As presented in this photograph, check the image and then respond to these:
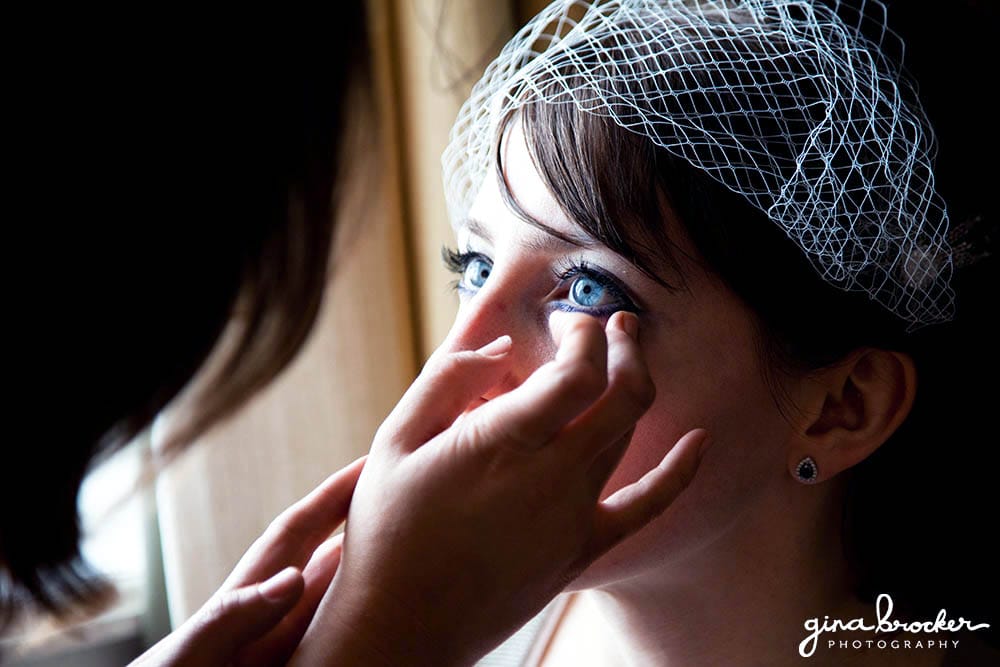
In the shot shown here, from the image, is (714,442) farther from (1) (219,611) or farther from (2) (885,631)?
(1) (219,611)

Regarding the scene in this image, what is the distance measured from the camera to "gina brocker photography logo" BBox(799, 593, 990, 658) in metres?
1.00

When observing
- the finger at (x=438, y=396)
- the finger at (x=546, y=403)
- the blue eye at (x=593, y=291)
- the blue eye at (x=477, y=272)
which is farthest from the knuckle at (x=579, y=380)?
the blue eye at (x=477, y=272)

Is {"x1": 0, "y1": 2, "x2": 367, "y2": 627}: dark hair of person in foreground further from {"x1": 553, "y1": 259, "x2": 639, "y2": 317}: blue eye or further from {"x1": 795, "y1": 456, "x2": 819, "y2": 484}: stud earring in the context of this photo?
{"x1": 795, "y1": 456, "x2": 819, "y2": 484}: stud earring

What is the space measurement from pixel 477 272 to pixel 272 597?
1.41 feet

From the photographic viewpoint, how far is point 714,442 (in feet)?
3.00

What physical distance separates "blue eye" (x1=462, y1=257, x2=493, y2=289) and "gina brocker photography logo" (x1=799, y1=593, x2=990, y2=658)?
0.50 meters

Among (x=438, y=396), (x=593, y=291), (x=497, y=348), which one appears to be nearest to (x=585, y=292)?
(x=593, y=291)

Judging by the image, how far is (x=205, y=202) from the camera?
0.48m

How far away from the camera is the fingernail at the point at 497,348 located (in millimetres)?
846

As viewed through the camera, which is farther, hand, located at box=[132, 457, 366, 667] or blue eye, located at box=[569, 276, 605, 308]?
blue eye, located at box=[569, 276, 605, 308]

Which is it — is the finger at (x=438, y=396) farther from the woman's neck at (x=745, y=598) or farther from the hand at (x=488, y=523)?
the woman's neck at (x=745, y=598)

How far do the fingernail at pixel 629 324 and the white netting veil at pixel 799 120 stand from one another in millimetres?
147

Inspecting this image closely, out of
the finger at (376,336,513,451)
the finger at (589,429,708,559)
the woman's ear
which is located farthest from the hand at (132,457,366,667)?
the woman's ear

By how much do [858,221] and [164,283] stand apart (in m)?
0.63
